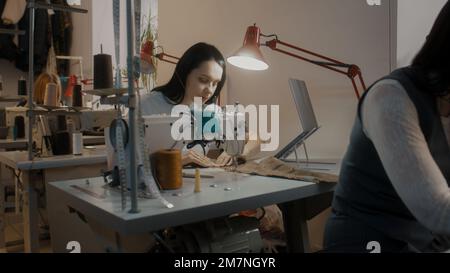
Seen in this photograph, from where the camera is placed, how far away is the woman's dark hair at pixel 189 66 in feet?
7.00

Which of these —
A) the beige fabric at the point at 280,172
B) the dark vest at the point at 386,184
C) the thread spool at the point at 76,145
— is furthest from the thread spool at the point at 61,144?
the dark vest at the point at 386,184

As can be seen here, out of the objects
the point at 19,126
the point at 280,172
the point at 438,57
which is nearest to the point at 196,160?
the point at 280,172

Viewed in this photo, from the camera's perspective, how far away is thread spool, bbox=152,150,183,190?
1.09m

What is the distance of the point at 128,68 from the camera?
86cm

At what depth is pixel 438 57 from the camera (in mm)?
803

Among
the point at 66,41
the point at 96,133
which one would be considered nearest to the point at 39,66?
the point at 66,41

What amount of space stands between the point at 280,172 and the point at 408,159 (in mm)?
596

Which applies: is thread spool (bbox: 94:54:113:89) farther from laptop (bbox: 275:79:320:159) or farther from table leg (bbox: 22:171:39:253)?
laptop (bbox: 275:79:320:159)

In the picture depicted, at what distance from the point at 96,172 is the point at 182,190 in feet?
2.93

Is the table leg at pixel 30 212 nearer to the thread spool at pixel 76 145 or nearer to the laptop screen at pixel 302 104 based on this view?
the thread spool at pixel 76 145

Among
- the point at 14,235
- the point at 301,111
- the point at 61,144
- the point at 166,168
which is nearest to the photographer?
the point at 166,168

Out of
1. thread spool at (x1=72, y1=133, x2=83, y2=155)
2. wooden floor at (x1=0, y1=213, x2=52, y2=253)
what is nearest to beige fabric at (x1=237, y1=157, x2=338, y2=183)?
thread spool at (x1=72, y1=133, x2=83, y2=155)

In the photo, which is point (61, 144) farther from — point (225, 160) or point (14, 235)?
point (14, 235)

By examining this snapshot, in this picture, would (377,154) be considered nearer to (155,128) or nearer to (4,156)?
(155,128)
